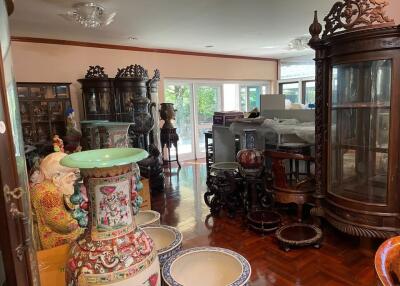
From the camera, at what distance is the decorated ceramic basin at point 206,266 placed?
1.10 metres

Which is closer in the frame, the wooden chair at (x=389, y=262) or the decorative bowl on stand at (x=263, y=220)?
the wooden chair at (x=389, y=262)

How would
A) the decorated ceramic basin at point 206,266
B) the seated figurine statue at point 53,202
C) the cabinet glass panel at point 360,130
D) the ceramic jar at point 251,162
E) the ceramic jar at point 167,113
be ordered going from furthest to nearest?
the ceramic jar at point 167,113 < the ceramic jar at point 251,162 < the cabinet glass panel at point 360,130 < the seated figurine statue at point 53,202 < the decorated ceramic basin at point 206,266

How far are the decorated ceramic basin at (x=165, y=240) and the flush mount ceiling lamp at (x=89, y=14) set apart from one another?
2.37m

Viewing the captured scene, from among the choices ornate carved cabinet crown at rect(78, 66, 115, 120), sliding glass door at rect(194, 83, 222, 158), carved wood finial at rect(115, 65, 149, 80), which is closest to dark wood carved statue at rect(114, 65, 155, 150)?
carved wood finial at rect(115, 65, 149, 80)

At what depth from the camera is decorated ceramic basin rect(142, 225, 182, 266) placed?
1150 mm

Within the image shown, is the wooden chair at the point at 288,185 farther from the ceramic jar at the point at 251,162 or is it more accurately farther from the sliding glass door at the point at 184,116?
the sliding glass door at the point at 184,116

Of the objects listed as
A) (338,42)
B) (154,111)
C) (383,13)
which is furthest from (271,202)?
(154,111)

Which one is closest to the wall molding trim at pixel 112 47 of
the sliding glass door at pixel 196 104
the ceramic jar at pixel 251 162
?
the sliding glass door at pixel 196 104

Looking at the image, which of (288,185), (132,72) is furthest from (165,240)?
(132,72)

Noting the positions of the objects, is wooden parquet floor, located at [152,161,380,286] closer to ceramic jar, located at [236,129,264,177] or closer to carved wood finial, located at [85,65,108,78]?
ceramic jar, located at [236,129,264,177]

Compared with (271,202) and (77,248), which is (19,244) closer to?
(77,248)

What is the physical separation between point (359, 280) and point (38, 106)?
415 centimetres

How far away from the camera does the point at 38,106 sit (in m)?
3.94

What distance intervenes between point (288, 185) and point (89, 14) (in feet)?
8.48
